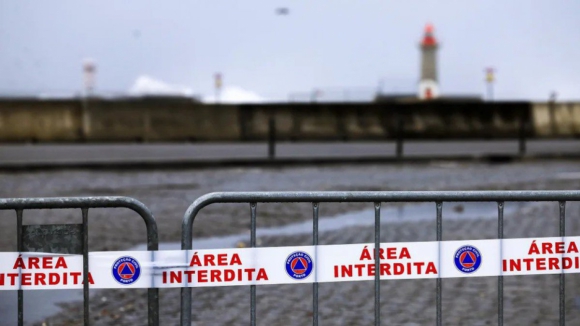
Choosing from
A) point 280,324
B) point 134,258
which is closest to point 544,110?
point 280,324

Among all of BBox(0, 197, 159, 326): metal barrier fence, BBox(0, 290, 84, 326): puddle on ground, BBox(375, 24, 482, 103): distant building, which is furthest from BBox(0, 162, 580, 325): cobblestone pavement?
BBox(375, 24, 482, 103): distant building

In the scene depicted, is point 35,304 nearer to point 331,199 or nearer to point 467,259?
point 331,199

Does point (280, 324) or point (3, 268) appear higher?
point (3, 268)

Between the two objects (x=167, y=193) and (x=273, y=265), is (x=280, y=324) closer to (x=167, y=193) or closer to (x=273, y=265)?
(x=273, y=265)

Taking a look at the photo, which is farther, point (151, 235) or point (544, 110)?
point (544, 110)

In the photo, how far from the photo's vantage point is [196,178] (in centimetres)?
1533

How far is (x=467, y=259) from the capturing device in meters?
4.27

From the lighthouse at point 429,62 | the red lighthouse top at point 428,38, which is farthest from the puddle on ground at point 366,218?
the red lighthouse top at point 428,38

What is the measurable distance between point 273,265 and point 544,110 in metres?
20.1

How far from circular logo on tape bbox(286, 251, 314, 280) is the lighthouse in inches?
3683

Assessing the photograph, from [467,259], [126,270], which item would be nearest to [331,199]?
[467,259]

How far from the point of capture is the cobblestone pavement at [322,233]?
5.83 m

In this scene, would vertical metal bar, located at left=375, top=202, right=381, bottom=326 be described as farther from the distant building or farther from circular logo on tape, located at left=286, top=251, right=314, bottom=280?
the distant building

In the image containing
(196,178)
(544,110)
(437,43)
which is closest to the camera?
(196,178)
